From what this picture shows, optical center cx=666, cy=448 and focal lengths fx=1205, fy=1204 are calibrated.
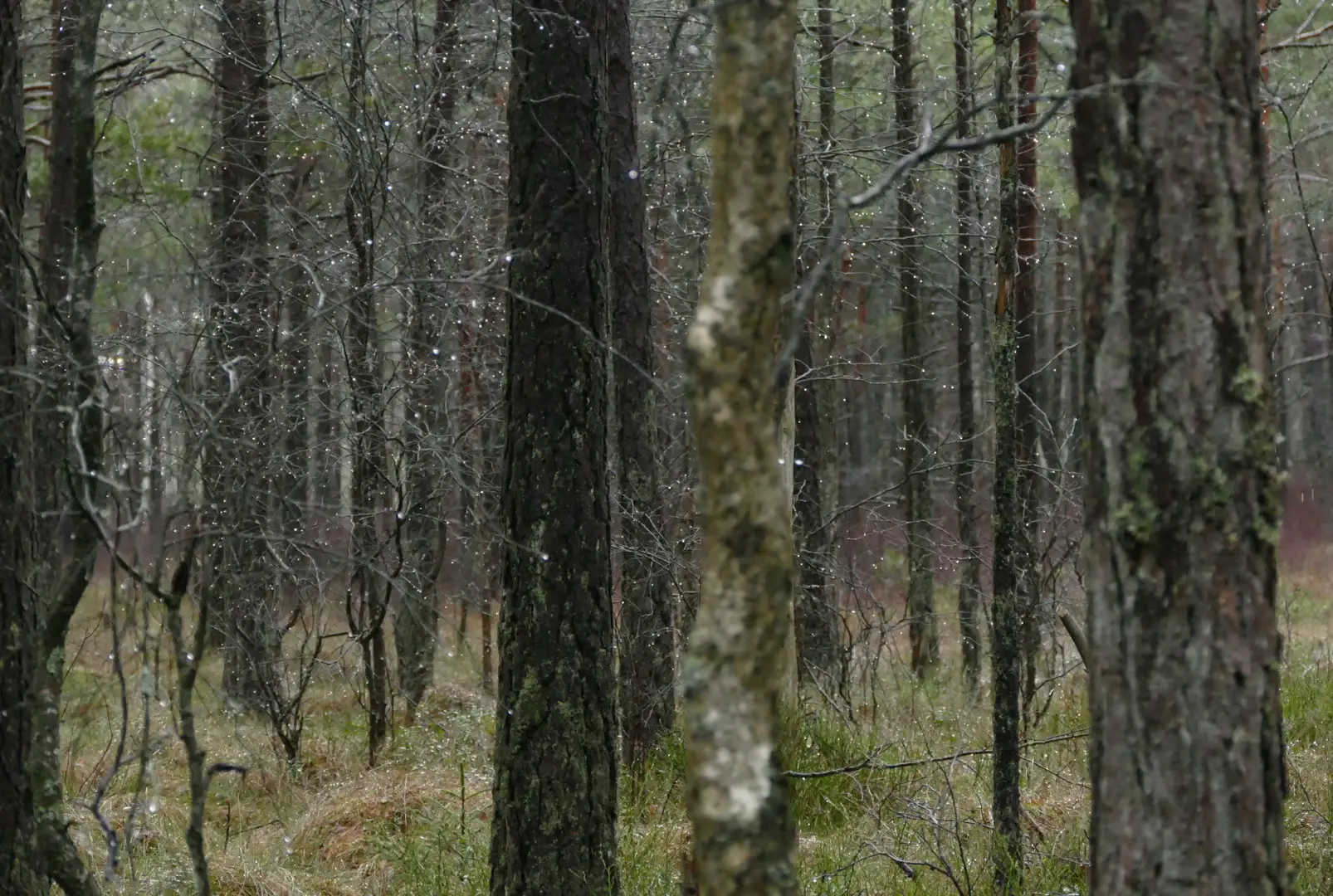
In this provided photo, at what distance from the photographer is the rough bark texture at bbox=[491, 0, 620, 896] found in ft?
15.7

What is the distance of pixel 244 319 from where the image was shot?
996 cm

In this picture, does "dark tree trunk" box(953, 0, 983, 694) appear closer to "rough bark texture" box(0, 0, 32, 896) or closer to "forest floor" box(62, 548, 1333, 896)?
"forest floor" box(62, 548, 1333, 896)

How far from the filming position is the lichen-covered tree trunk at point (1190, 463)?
2314 mm

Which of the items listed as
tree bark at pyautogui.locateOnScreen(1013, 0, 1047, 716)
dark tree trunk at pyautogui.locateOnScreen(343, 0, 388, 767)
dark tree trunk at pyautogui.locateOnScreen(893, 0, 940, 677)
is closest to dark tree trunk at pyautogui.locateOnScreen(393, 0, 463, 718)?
dark tree trunk at pyautogui.locateOnScreen(343, 0, 388, 767)

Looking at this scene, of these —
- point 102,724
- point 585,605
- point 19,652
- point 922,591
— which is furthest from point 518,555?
point 922,591

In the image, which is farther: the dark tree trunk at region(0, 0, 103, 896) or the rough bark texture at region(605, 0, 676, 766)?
the rough bark texture at region(605, 0, 676, 766)

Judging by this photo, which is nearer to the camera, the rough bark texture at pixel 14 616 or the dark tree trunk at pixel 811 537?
the rough bark texture at pixel 14 616

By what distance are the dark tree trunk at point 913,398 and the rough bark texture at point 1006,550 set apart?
436cm

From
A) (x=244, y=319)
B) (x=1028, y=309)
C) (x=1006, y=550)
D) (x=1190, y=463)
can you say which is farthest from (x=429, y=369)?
(x=1190, y=463)

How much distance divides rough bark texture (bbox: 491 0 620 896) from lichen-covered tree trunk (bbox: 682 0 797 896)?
258 centimetres

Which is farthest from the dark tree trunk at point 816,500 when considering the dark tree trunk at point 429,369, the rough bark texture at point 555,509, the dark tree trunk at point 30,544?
the dark tree trunk at point 30,544

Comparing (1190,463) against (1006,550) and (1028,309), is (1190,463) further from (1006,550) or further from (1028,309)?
(1028,309)

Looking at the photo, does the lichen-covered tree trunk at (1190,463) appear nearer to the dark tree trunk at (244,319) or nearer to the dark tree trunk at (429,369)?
the dark tree trunk at (429,369)

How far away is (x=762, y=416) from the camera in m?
2.12
